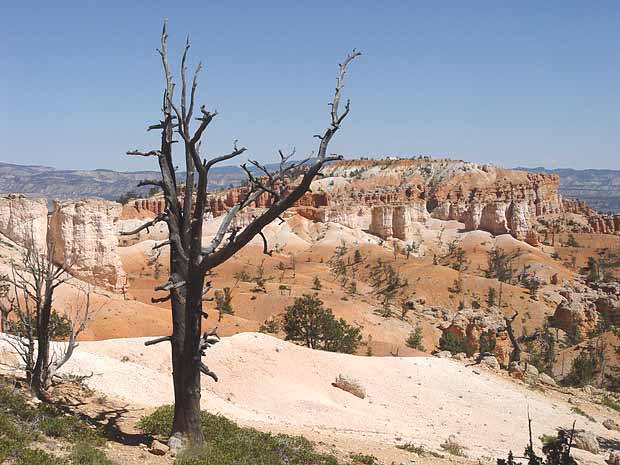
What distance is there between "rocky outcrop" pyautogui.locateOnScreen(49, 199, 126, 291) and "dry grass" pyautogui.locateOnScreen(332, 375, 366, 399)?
577 inches

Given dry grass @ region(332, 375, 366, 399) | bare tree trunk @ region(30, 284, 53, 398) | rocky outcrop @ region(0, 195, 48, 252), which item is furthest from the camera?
rocky outcrop @ region(0, 195, 48, 252)

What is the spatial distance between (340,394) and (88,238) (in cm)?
1584

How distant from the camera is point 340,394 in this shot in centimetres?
1702

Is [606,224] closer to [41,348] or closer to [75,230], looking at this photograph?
[75,230]

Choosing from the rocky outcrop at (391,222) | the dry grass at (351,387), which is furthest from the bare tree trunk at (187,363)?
the rocky outcrop at (391,222)

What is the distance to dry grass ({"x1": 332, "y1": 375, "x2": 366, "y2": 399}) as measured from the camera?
17375 millimetres

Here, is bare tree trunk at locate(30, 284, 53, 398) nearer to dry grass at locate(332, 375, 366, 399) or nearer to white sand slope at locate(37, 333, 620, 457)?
white sand slope at locate(37, 333, 620, 457)

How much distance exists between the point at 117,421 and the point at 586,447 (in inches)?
505

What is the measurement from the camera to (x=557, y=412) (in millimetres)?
20000

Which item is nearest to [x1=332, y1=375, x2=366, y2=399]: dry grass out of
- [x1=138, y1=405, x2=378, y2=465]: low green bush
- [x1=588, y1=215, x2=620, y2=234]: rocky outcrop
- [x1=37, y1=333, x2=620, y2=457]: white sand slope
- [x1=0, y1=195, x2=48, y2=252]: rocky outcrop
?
[x1=37, y1=333, x2=620, y2=457]: white sand slope

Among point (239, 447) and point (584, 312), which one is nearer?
point (239, 447)

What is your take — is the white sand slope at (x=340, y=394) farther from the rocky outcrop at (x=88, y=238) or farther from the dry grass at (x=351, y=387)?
the rocky outcrop at (x=88, y=238)

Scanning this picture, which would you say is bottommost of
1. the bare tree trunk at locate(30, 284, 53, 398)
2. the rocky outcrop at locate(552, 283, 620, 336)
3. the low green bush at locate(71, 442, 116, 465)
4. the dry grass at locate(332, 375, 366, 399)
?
the rocky outcrop at locate(552, 283, 620, 336)

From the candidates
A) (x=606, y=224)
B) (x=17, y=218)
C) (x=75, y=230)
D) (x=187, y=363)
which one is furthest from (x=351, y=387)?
(x=606, y=224)
